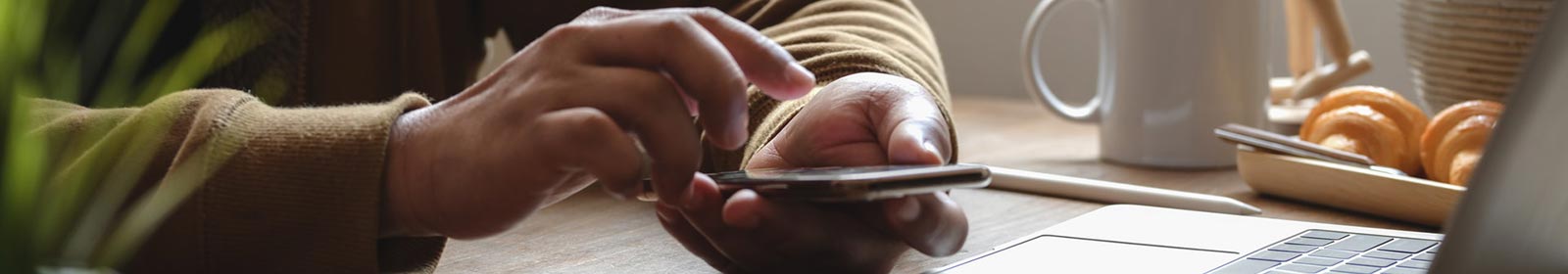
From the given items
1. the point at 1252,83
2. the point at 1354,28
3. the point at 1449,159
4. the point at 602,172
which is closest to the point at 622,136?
the point at 602,172

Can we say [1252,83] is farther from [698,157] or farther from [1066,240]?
[698,157]

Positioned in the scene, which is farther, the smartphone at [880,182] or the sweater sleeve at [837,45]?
the sweater sleeve at [837,45]

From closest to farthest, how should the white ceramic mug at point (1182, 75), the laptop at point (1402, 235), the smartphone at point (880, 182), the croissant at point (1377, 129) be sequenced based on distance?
the laptop at point (1402, 235) < the smartphone at point (880, 182) < the croissant at point (1377, 129) < the white ceramic mug at point (1182, 75)

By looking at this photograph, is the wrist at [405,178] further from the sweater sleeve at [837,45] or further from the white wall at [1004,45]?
the white wall at [1004,45]

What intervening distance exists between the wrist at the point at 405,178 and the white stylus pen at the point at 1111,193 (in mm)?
366

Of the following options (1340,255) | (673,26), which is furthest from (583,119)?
(1340,255)

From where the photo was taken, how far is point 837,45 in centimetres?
91

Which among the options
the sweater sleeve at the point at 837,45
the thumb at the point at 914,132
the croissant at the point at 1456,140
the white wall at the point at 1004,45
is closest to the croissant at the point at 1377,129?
the croissant at the point at 1456,140

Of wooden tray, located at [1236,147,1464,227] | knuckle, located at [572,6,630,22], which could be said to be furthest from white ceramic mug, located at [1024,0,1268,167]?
knuckle, located at [572,6,630,22]

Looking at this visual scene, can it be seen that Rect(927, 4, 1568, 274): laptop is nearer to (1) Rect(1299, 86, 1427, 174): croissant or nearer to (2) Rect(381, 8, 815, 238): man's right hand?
(2) Rect(381, 8, 815, 238): man's right hand

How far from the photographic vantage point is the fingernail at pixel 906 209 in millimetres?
591

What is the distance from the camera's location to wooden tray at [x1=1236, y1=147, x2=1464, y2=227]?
2.70 feet

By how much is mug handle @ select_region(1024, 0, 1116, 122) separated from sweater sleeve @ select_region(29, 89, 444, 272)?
0.67 m

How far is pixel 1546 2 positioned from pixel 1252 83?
21 cm
